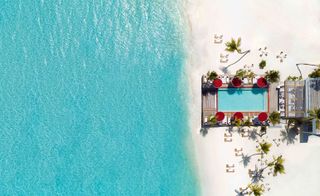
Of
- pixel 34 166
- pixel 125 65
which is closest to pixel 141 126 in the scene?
Result: pixel 125 65

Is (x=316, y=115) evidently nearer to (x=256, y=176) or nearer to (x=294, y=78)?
(x=294, y=78)

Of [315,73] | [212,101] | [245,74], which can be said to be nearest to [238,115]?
[212,101]

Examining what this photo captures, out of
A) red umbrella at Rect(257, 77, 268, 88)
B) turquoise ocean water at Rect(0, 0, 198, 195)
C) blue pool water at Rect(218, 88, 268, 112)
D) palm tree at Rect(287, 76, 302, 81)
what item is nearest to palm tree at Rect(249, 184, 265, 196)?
turquoise ocean water at Rect(0, 0, 198, 195)

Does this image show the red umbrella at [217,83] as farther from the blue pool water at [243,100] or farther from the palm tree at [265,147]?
the palm tree at [265,147]

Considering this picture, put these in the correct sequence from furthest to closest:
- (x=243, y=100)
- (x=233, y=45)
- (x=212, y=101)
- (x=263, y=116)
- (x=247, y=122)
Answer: (x=243, y=100) < (x=212, y=101) < (x=247, y=122) < (x=263, y=116) < (x=233, y=45)

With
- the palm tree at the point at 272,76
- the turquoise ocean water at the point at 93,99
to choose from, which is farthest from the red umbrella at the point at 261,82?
the turquoise ocean water at the point at 93,99
